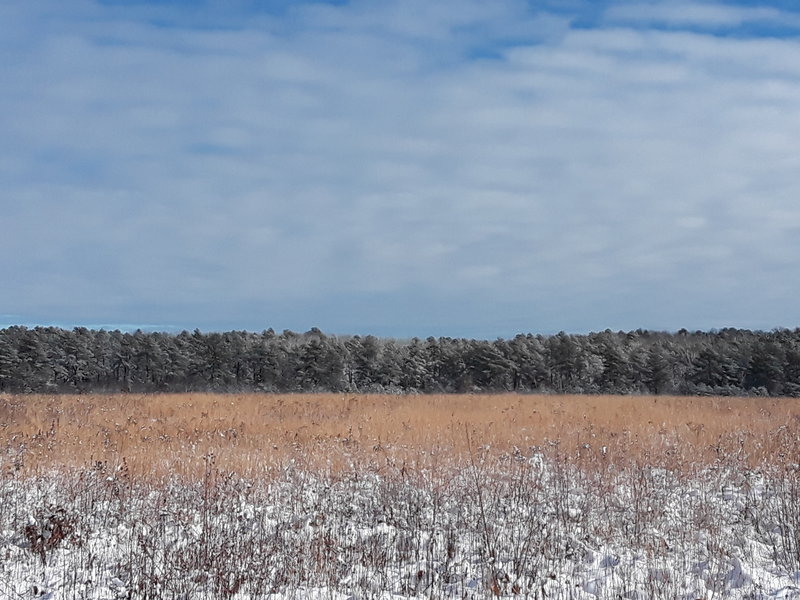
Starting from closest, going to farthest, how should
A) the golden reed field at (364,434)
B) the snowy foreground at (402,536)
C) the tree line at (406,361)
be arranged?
the snowy foreground at (402,536)
the golden reed field at (364,434)
the tree line at (406,361)

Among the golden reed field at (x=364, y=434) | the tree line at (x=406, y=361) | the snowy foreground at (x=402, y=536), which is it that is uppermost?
the tree line at (x=406, y=361)

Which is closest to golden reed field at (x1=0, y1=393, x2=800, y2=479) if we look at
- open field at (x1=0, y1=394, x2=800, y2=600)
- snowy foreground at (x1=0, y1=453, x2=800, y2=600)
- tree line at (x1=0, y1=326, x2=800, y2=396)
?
open field at (x1=0, y1=394, x2=800, y2=600)

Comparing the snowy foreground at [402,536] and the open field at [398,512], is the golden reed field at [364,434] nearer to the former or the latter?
the open field at [398,512]

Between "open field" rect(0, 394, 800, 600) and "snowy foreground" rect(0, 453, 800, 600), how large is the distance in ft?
0.09

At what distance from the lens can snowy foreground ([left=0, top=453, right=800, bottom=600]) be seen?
5.32 m

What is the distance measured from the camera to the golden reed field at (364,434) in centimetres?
1014

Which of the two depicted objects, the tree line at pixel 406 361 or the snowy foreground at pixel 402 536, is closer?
the snowy foreground at pixel 402 536

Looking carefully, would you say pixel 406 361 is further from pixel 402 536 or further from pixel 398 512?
pixel 402 536

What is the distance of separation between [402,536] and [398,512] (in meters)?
1.09

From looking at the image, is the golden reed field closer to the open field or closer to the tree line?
the open field

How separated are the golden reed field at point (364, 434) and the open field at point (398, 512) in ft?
0.26

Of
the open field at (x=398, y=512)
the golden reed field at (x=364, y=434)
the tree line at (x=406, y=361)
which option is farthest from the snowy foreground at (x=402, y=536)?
the tree line at (x=406, y=361)

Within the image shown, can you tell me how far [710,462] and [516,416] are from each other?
6137 millimetres

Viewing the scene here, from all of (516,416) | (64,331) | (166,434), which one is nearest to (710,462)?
(516,416)
